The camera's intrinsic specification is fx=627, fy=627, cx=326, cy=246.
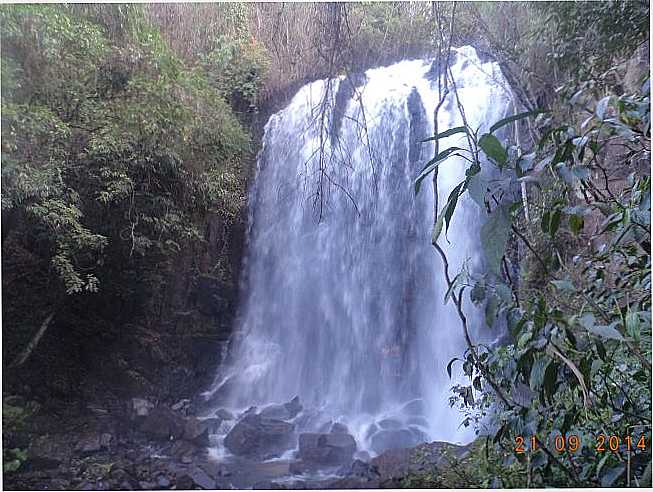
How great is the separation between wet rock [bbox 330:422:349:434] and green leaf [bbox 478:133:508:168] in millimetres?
1270

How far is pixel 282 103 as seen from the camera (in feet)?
7.22

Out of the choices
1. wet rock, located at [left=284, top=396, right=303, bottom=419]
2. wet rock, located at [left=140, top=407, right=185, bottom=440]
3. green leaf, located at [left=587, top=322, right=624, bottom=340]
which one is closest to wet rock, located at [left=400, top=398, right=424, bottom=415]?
wet rock, located at [left=284, top=396, right=303, bottom=419]

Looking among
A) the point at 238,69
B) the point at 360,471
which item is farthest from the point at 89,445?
the point at 238,69

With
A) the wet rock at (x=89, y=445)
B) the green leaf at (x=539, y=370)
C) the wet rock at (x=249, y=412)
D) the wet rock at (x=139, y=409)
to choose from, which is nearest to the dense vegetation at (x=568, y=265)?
the green leaf at (x=539, y=370)

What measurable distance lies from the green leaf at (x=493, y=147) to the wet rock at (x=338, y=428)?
4.17 ft

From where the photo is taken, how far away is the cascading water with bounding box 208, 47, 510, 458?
6.98ft

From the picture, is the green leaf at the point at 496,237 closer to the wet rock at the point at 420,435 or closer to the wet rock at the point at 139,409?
the wet rock at the point at 420,435

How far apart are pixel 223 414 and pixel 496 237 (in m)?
1.35

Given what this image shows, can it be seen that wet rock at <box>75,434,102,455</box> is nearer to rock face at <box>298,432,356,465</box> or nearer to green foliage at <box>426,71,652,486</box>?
rock face at <box>298,432,356,465</box>

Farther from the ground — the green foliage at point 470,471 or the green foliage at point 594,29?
the green foliage at point 594,29

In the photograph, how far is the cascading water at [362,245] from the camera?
83.8 inches

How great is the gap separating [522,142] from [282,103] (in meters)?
0.83

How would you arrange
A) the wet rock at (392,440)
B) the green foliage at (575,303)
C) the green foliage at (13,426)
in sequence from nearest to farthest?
the green foliage at (575,303) < the green foliage at (13,426) < the wet rock at (392,440)
